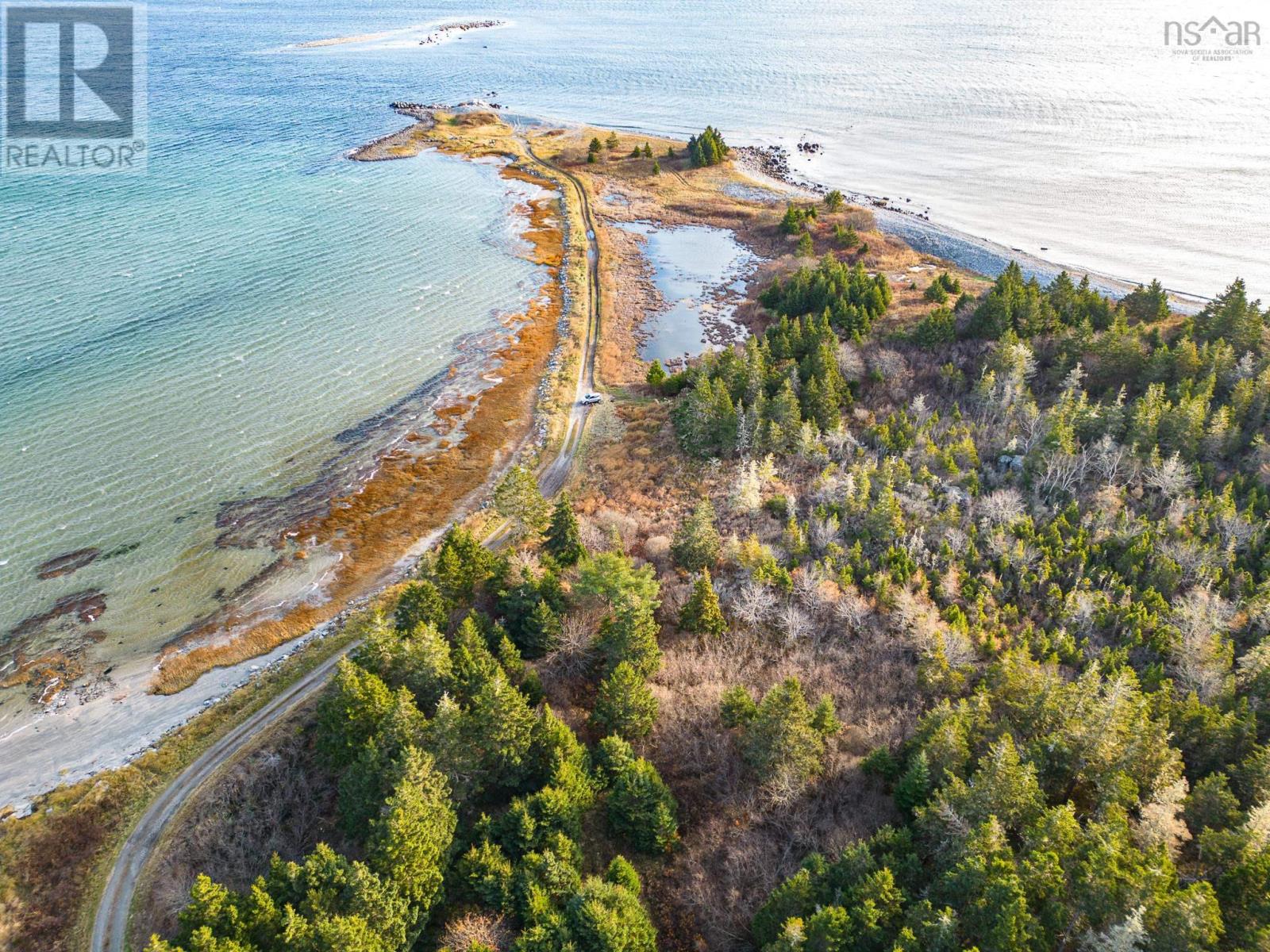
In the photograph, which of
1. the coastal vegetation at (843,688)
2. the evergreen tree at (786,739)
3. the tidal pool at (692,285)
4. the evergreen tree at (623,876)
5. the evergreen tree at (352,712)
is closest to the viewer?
the coastal vegetation at (843,688)

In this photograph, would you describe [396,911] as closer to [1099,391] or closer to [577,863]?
[577,863]

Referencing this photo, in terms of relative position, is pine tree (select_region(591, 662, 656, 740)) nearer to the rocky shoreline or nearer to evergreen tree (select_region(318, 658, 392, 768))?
evergreen tree (select_region(318, 658, 392, 768))

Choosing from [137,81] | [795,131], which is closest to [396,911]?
[795,131]

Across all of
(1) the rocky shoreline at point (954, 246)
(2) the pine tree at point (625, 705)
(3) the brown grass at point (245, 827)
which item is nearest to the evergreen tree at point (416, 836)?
(3) the brown grass at point (245, 827)

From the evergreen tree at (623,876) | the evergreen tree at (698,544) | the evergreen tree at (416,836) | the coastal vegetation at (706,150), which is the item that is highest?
the coastal vegetation at (706,150)

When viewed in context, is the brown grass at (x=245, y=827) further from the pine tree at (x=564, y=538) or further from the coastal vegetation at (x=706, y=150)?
the coastal vegetation at (x=706, y=150)
